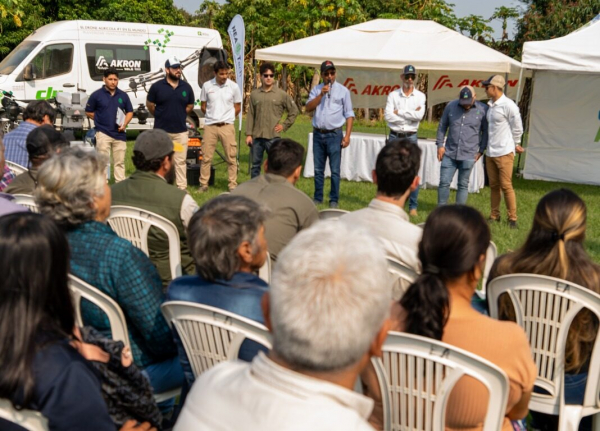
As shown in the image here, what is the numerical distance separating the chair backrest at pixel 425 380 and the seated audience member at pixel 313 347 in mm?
785

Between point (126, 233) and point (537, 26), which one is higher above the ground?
point (537, 26)

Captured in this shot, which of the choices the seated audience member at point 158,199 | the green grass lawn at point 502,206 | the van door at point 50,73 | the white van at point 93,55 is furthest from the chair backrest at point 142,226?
the van door at point 50,73

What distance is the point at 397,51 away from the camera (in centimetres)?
1155

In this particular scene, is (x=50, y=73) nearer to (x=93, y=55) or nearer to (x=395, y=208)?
(x=93, y=55)

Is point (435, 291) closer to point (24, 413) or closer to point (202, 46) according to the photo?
point (24, 413)

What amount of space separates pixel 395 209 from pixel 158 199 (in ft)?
4.64

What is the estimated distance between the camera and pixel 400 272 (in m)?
3.15

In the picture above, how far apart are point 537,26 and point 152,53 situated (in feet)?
60.5

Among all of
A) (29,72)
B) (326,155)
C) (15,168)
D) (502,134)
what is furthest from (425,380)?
(29,72)

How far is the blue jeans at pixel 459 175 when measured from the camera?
27.5ft

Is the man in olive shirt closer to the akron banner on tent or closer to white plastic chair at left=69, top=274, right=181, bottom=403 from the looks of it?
the akron banner on tent

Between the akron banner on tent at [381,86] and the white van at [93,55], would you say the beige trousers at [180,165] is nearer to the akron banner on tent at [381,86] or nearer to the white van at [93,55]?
the white van at [93,55]

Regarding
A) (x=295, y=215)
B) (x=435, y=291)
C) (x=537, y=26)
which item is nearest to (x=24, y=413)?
(x=435, y=291)

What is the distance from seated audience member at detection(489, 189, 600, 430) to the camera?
2879mm
